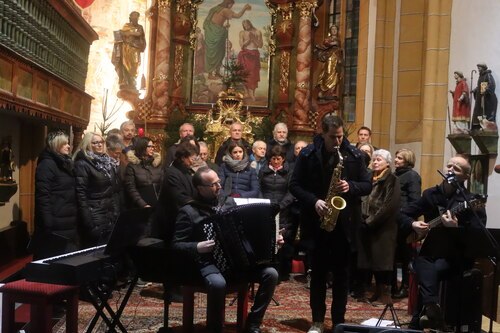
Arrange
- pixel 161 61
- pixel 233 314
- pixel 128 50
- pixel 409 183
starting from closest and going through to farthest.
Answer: pixel 233 314, pixel 409 183, pixel 128 50, pixel 161 61

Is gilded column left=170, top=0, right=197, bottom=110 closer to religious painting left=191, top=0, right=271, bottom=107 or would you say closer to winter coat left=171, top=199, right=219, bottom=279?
religious painting left=191, top=0, right=271, bottom=107

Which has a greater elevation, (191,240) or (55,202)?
(55,202)

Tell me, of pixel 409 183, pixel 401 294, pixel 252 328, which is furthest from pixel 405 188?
pixel 252 328

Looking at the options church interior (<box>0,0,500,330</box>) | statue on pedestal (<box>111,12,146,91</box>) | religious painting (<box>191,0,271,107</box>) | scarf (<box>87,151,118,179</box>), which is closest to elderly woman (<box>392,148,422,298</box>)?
church interior (<box>0,0,500,330</box>)

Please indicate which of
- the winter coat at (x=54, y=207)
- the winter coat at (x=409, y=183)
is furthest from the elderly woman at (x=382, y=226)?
the winter coat at (x=54, y=207)

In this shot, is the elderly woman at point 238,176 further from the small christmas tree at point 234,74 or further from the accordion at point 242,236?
the small christmas tree at point 234,74

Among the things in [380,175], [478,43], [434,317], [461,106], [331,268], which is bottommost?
[434,317]

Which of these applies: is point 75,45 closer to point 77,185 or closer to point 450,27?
point 77,185

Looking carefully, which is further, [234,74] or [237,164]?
[234,74]

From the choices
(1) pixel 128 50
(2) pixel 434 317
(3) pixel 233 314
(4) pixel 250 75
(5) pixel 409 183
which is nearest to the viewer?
(2) pixel 434 317

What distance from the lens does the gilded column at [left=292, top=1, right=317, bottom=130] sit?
670 inches

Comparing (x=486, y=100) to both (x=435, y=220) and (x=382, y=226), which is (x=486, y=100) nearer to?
(x=382, y=226)

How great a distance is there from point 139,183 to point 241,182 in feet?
4.06

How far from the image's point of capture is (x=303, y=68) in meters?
17.1
